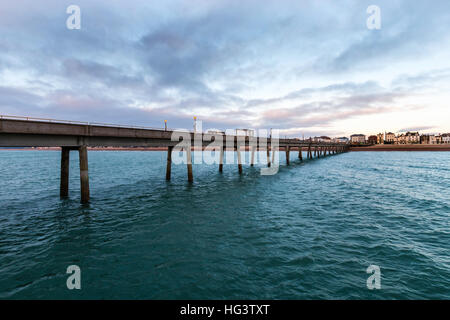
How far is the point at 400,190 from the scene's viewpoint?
76.6 ft

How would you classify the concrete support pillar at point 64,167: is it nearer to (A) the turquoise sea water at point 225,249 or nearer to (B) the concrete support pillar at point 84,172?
(A) the turquoise sea water at point 225,249

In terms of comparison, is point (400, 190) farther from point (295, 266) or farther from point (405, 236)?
point (295, 266)

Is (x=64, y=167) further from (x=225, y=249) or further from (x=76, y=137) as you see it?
(x=225, y=249)

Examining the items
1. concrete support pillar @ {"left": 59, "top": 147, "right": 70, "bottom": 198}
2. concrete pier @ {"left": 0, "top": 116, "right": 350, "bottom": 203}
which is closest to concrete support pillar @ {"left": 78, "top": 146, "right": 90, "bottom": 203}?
concrete pier @ {"left": 0, "top": 116, "right": 350, "bottom": 203}

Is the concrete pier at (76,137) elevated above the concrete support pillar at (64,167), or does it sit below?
above

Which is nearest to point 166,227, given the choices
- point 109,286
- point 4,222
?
point 109,286

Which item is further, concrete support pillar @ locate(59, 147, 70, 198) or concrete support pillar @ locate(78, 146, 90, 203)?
concrete support pillar @ locate(59, 147, 70, 198)

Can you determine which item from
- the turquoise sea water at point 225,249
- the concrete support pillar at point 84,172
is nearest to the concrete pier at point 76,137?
the concrete support pillar at point 84,172

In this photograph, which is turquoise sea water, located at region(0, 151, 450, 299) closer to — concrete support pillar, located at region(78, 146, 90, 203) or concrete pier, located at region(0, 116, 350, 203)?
concrete support pillar, located at region(78, 146, 90, 203)

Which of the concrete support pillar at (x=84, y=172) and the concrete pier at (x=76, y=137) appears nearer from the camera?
the concrete pier at (x=76, y=137)

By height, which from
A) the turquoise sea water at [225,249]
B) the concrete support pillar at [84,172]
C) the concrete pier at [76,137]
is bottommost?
the turquoise sea water at [225,249]

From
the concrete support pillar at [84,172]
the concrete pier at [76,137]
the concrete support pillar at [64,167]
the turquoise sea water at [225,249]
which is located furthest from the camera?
the concrete support pillar at [64,167]

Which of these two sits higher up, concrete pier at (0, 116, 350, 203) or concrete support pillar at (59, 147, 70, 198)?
concrete pier at (0, 116, 350, 203)

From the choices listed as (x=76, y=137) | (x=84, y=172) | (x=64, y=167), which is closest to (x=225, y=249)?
(x=84, y=172)
